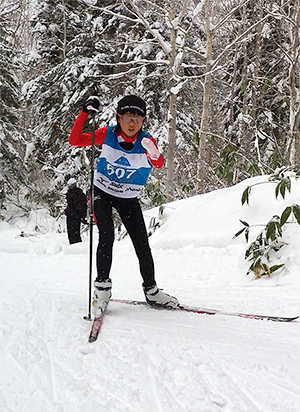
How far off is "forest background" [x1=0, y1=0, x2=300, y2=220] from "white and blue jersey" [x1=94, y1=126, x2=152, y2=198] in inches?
226

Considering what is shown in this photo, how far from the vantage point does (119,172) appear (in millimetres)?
3078

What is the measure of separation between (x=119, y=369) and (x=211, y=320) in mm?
1106

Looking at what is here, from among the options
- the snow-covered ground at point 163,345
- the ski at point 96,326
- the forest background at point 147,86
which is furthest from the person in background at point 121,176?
the forest background at point 147,86

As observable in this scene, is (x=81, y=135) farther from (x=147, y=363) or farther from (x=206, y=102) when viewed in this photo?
(x=206, y=102)

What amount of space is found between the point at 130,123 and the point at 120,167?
0.35m

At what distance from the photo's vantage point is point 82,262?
6207 mm

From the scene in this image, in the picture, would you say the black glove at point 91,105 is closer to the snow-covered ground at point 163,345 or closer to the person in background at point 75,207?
the snow-covered ground at point 163,345

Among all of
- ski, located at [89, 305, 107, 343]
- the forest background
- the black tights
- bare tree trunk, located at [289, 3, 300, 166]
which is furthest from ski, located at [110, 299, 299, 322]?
the forest background

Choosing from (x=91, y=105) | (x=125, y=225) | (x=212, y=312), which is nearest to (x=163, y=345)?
(x=212, y=312)

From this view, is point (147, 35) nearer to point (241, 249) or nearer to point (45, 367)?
point (241, 249)

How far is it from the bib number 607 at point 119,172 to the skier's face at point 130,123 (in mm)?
279

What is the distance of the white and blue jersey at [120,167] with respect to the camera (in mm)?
3061

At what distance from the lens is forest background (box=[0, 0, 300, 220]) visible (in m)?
10.6

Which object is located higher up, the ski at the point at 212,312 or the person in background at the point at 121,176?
the person in background at the point at 121,176
